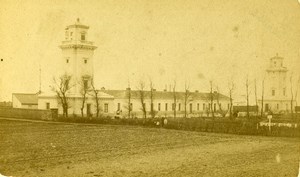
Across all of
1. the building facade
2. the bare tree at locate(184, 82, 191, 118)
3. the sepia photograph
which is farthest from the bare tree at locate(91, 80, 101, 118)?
the building facade

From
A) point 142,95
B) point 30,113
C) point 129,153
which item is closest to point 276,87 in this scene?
point 142,95

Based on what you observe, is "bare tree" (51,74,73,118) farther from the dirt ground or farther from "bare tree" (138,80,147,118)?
"bare tree" (138,80,147,118)

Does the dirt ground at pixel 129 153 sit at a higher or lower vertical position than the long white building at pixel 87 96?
lower

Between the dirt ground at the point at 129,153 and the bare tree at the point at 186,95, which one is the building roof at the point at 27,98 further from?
the bare tree at the point at 186,95

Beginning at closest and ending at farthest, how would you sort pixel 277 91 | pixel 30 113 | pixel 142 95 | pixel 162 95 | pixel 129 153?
pixel 277 91
pixel 129 153
pixel 162 95
pixel 142 95
pixel 30 113

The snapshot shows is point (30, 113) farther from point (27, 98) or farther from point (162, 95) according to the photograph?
point (162, 95)

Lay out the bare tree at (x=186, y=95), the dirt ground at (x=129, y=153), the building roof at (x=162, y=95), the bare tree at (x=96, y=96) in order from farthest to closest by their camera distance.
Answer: the bare tree at (x=96, y=96) < the bare tree at (x=186, y=95) < the building roof at (x=162, y=95) < the dirt ground at (x=129, y=153)

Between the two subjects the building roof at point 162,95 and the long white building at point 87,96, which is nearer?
the building roof at point 162,95

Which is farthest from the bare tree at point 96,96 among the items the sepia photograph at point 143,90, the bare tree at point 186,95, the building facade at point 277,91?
the building facade at point 277,91
